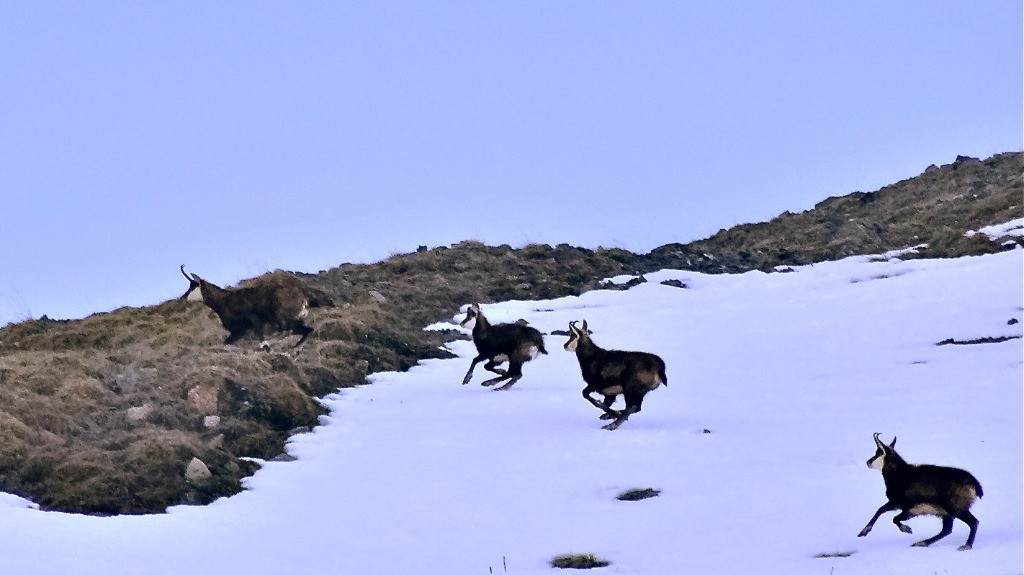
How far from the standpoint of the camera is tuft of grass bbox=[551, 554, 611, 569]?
8312 millimetres

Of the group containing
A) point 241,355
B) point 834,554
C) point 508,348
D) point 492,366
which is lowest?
point 834,554

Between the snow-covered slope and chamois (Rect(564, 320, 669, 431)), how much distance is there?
0.29 m

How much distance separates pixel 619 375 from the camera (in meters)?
13.5

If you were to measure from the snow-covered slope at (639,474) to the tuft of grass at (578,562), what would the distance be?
142 mm

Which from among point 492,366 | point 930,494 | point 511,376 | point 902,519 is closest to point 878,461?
point 902,519

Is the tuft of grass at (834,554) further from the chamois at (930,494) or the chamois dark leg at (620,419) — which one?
the chamois dark leg at (620,419)

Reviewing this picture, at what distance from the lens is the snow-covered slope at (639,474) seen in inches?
336

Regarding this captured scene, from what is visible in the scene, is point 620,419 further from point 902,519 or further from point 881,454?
point 902,519

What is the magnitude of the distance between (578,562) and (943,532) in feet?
8.82

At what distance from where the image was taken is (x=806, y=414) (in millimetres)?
13547

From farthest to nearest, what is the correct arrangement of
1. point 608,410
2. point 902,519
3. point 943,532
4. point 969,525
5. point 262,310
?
1. point 262,310
2. point 608,410
3. point 902,519
4. point 943,532
5. point 969,525

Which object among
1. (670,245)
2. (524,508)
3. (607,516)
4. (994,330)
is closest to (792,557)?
(607,516)

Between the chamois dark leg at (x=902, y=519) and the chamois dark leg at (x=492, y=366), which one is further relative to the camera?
the chamois dark leg at (x=492, y=366)

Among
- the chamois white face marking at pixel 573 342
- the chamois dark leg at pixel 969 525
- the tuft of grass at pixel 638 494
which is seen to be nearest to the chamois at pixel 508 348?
the chamois white face marking at pixel 573 342
